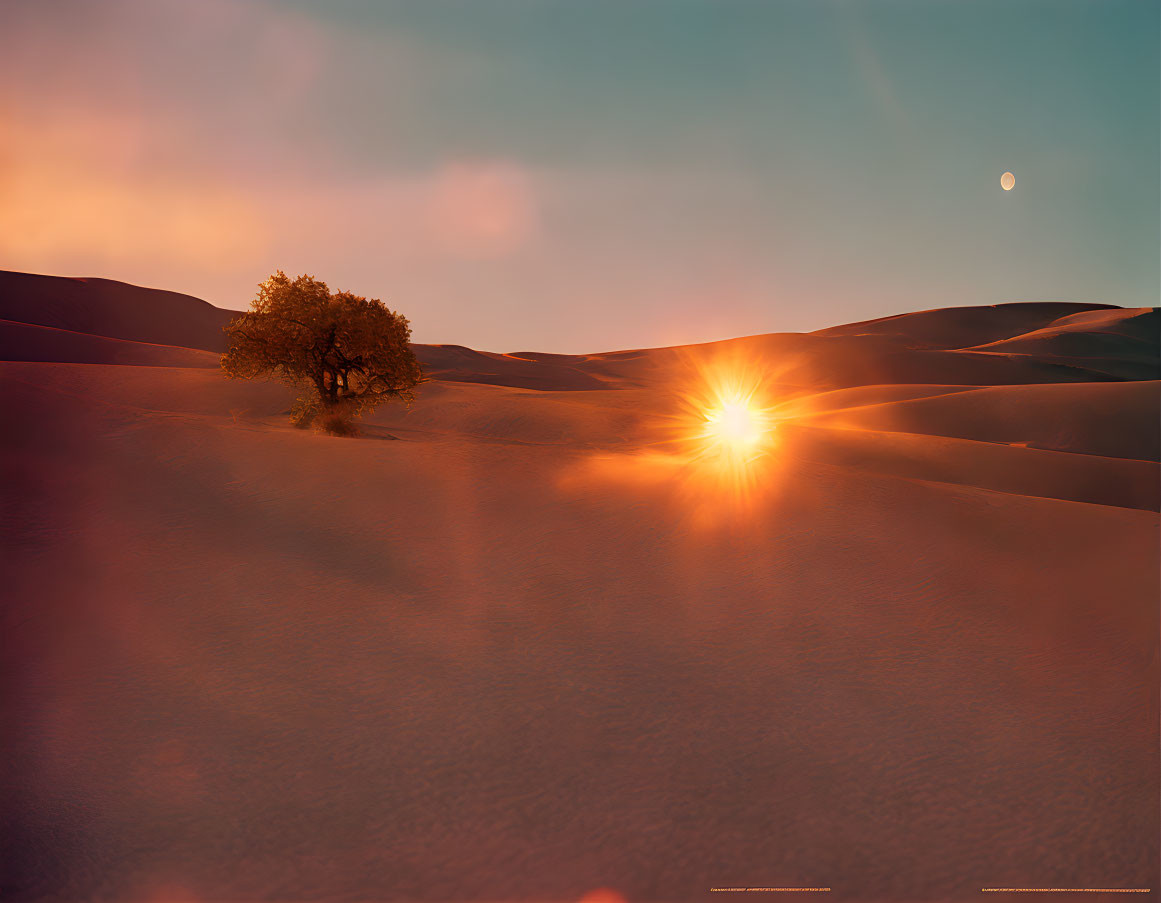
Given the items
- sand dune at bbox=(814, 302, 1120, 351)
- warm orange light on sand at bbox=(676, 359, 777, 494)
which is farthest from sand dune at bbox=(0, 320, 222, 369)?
sand dune at bbox=(814, 302, 1120, 351)

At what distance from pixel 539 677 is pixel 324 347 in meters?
20.0

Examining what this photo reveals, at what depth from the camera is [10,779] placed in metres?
6.84

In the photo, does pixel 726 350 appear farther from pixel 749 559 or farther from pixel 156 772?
pixel 156 772

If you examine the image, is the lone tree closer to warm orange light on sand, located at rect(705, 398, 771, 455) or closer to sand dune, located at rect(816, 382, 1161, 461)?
warm orange light on sand, located at rect(705, 398, 771, 455)

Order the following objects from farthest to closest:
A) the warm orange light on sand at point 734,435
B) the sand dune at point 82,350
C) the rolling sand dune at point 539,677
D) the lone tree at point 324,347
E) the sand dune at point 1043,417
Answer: the sand dune at point 82,350
the sand dune at point 1043,417
the lone tree at point 324,347
the warm orange light on sand at point 734,435
the rolling sand dune at point 539,677

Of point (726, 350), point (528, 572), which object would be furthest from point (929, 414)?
point (726, 350)

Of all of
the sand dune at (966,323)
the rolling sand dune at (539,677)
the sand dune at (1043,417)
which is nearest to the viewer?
the rolling sand dune at (539,677)

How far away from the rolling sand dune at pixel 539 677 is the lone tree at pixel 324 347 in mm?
7915

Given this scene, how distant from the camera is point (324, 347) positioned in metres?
25.8

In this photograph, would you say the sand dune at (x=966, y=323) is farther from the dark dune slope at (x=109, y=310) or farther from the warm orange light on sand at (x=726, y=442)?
the dark dune slope at (x=109, y=310)

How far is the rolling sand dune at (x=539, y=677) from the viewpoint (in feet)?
20.4

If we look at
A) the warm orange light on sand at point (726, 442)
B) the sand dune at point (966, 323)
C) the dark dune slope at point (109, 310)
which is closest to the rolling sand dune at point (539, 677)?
the warm orange light on sand at point (726, 442)

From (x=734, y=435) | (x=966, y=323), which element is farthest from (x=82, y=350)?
(x=966, y=323)

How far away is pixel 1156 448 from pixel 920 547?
1235 inches
